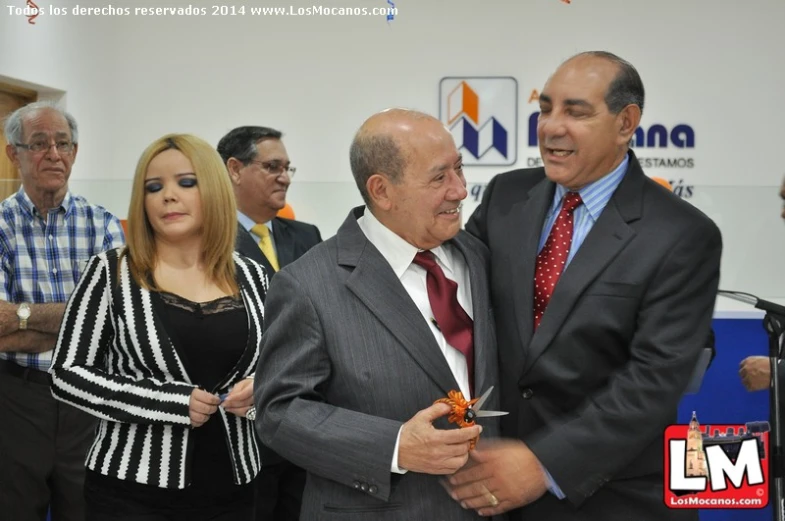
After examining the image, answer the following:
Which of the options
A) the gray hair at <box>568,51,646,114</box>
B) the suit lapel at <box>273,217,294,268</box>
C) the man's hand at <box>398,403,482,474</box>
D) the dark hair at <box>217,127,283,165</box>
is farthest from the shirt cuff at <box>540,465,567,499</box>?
the dark hair at <box>217,127,283,165</box>

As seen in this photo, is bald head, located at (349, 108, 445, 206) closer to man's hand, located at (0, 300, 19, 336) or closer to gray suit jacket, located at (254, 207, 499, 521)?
gray suit jacket, located at (254, 207, 499, 521)

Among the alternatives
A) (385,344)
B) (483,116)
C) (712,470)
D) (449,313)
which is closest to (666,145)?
(483,116)

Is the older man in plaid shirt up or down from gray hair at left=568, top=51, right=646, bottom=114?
down

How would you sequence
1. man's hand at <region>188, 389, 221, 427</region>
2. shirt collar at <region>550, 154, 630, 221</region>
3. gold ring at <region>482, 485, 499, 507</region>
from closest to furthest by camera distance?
gold ring at <region>482, 485, 499, 507</region>, shirt collar at <region>550, 154, 630, 221</region>, man's hand at <region>188, 389, 221, 427</region>

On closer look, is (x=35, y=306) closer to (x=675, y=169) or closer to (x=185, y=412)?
(x=185, y=412)

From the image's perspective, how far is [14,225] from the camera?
3.51 m

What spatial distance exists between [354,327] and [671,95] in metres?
6.18

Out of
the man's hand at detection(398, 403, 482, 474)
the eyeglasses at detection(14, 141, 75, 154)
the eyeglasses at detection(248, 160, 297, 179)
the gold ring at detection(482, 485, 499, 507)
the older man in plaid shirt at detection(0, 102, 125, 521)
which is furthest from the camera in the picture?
the eyeglasses at detection(248, 160, 297, 179)

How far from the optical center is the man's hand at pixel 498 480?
1.92 m

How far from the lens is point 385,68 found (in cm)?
750

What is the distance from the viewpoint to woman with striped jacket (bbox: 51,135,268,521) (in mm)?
2473

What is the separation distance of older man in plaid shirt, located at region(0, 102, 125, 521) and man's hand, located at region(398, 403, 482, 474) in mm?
2005

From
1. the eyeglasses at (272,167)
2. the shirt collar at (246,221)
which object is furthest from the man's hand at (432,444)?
the eyeglasses at (272,167)

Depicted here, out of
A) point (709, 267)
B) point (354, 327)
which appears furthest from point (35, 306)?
point (709, 267)
